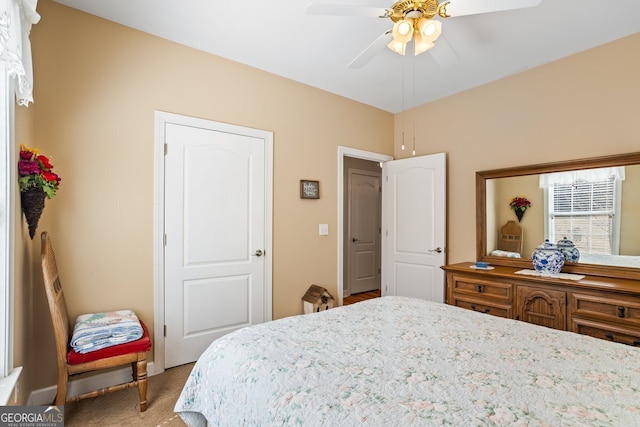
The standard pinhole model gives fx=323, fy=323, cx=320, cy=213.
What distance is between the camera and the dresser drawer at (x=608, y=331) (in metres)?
2.09

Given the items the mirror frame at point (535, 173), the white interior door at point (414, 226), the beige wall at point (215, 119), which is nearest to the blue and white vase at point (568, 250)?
the mirror frame at point (535, 173)

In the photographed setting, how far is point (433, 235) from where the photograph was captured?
363 cm

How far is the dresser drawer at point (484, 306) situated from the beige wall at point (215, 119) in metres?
0.62

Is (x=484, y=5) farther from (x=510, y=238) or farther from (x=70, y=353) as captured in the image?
(x=70, y=353)

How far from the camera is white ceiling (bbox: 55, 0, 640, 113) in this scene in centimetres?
219

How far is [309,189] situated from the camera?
3.48 m

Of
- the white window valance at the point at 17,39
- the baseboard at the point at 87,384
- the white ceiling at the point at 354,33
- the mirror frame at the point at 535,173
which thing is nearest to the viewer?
the white window valance at the point at 17,39

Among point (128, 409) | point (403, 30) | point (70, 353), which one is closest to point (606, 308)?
point (403, 30)

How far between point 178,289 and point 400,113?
3350 millimetres

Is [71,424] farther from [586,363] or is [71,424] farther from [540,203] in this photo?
[540,203]

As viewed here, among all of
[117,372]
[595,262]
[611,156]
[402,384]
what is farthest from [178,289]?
[611,156]

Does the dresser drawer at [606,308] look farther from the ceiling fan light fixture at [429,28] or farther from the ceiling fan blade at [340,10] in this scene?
the ceiling fan blade at [340,10]

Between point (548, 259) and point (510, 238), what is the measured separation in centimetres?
47

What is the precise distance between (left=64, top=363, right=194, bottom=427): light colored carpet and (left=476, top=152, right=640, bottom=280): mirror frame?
2.99 metres
